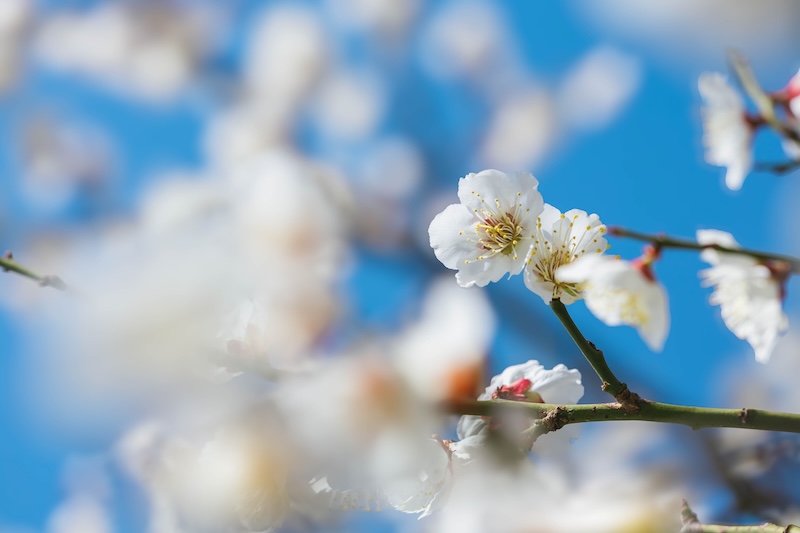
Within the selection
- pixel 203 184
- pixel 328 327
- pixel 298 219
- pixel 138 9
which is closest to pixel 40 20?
pixel 138 9

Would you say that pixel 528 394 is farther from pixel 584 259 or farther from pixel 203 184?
pixel 203 184

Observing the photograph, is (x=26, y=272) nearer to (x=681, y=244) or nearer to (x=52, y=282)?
(x=52, y=282)

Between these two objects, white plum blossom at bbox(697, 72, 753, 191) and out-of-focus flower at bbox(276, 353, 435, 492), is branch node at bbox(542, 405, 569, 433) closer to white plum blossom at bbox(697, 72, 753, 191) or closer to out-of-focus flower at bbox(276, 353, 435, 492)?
out-of-focus flower at bbox(276, 353, 435, 492)

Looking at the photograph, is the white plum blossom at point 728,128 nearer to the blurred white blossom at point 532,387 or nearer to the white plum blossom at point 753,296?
the white plum blossom at point 753,296

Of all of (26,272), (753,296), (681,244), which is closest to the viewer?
(681,244)

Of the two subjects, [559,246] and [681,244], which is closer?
[681,244]

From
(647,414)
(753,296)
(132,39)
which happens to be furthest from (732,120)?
(132,39)

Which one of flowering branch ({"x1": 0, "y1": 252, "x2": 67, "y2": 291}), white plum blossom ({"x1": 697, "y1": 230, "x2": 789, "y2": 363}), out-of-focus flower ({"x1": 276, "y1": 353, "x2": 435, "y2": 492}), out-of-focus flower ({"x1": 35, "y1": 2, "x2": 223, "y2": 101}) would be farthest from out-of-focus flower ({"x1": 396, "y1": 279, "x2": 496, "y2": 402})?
out-of-focus flower ({"x1": 35, "y1": 2, "x2": 223, "y2": 101})
